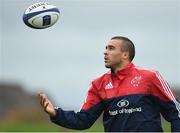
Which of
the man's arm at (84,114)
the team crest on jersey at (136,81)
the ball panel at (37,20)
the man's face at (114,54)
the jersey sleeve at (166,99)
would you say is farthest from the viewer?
the ball panel at (37,20)

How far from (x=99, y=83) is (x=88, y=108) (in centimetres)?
41

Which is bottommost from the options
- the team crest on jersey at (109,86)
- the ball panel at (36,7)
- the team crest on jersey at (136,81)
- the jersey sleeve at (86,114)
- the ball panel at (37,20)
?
the jersey sleeve at (86,114)

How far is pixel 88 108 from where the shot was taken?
46.8 ft

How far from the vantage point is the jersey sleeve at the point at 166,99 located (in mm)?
13664

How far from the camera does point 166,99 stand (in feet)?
45.0

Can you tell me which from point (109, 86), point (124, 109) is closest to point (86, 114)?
point (109, 86)

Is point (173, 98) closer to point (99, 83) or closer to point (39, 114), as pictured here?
point (99, 83)

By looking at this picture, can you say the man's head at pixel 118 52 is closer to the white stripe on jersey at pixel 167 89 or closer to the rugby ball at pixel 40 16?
the white stripe on jersey at pixel 167 89

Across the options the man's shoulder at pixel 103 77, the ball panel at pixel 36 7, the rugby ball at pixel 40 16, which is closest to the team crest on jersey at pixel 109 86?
the man's shoulder at pixel 103 77

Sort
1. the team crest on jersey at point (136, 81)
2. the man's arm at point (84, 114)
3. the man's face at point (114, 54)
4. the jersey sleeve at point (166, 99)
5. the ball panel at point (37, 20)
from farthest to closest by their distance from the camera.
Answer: the ball panel at point (37, 20) < the man's arm at point (84, 114) < the man's face at point (114, 54) < the team crest on jersey at point (136, 81) < the jersey sleeve at point (166, 99)

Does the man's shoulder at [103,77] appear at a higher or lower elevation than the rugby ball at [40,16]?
lower

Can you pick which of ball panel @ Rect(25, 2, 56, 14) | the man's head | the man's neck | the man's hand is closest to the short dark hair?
the man's head

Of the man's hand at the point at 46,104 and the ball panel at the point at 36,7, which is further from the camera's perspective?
the ball panel at the point at 36,7

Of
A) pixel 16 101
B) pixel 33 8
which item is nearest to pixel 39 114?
pixel 16 101
